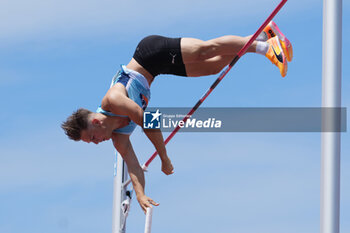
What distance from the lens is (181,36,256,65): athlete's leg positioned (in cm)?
654

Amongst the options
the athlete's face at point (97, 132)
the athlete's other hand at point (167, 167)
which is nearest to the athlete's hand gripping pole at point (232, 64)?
the athlete's other hand at point (167, 167)

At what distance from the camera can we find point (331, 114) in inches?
180

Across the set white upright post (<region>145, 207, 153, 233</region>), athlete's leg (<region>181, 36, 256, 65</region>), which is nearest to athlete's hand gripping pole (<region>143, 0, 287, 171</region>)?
athlete's leg (<region>181, 36, 256, 65</region>)

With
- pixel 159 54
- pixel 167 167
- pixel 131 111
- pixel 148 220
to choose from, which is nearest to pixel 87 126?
pixel 131 111

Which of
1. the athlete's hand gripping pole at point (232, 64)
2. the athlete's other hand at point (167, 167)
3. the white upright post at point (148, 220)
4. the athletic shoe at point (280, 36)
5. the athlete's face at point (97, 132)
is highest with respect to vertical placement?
the athletic shoe at point (280, 36)

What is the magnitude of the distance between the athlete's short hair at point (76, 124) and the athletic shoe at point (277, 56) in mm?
2111

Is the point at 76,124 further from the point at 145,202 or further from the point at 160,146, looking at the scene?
the point at 145,202

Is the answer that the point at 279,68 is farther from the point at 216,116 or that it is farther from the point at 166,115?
the point at 166,115

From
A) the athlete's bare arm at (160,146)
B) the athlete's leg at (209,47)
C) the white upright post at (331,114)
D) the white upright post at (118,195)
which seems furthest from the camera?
the white upright post at (118,195)

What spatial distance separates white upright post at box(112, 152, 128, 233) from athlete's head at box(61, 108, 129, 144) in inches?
82.5

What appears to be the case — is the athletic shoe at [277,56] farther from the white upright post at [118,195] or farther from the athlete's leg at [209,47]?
the white upright post at [118,195]

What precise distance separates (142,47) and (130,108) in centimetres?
87

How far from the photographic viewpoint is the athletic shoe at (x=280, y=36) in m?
6.93

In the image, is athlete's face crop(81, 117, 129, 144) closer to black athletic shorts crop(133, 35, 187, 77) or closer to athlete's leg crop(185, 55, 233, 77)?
black athletic shorts crop(133, 35, 187, 77)
